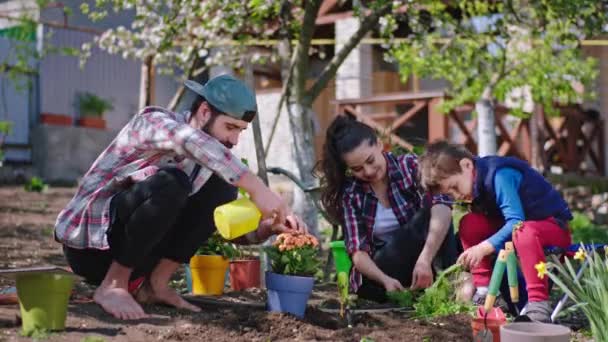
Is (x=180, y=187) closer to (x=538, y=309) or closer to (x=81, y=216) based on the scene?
(x=81, y=216)

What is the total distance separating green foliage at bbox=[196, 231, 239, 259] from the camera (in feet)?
11.3

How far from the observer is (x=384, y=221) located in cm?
342

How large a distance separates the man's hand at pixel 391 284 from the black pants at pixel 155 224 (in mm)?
724

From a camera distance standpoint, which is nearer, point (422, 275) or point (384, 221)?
point (422, 275)

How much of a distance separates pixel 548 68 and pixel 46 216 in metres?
5.04

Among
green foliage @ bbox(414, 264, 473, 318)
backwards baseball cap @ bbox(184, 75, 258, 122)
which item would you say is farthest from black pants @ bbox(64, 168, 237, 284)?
green foliage @ bbox(414, 264, 473, 318)

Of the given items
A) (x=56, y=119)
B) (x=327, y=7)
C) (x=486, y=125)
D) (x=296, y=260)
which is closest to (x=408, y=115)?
(x=486, y=125)

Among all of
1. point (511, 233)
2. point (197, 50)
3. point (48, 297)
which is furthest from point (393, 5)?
point (48, 297)

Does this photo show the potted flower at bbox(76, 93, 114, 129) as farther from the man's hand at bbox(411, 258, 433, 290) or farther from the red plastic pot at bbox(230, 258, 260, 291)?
the man's hand at bbox(411, 258, 433, 290)

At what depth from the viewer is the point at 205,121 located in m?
2.69

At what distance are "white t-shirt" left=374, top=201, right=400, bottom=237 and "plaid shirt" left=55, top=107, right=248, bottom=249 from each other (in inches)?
36.5

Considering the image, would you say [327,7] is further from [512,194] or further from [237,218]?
[237,218]

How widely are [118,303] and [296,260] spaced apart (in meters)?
0.64

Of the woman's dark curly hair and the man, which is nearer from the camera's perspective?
the man
